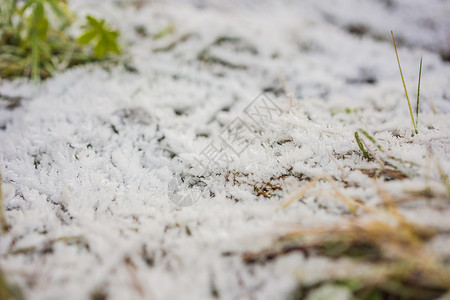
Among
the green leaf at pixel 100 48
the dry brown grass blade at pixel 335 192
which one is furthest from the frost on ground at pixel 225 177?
the green leaf at pixel 100 48

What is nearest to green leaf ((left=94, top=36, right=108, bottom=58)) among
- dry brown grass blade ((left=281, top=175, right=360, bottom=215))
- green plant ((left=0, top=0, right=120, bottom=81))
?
green plant ((left=0, top=0, right=120, bottom=81))

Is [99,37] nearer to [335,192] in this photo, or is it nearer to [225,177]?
[225,177]

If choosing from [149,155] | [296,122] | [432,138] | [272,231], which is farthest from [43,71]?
[432,138]

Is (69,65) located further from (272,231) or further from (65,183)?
(272,231)

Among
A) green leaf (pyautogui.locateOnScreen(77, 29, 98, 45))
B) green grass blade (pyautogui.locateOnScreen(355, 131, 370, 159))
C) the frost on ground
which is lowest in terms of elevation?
the frost on ground

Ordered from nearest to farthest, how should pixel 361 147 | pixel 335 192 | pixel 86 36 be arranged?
pixel 335 192 < pixel 361 147 < pixel 86 36

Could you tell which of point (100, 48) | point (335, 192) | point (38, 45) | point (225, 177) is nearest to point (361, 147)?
point (335, 192)

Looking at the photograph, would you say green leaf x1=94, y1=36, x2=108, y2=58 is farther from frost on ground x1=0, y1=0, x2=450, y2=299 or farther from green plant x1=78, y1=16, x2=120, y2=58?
frost on ground x1=0, y1=0, x2=450, y2=299
